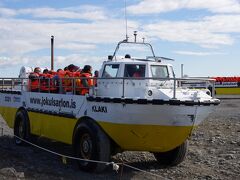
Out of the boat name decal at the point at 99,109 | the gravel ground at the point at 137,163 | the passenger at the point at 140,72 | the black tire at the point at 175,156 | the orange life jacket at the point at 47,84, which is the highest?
the passenger at the point at 140,72

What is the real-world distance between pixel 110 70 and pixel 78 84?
0.73 meters

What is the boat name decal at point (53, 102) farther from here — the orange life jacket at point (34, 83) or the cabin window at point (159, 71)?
the cabin window at point (159, 71)

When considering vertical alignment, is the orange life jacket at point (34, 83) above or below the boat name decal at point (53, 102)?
above

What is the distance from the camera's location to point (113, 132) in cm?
806

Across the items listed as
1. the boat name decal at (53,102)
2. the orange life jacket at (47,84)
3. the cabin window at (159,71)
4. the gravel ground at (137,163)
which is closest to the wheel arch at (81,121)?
the boat name decal at (53,102)

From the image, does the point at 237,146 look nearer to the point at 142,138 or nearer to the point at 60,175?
the point at 142,138

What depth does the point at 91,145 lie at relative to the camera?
8.41 meters

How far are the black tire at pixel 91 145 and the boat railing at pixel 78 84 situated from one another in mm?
667

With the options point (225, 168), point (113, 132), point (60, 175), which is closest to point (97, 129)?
point (113, 132)

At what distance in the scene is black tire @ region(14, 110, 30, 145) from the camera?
1152 centimetres

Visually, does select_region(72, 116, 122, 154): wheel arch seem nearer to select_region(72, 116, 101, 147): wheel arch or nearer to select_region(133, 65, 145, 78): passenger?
select_region(72, 116, 101, 147): wheel arch

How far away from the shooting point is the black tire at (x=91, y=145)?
26.8 ft

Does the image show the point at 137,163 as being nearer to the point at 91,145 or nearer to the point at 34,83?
the point at 91,145

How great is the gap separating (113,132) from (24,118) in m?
4.18
